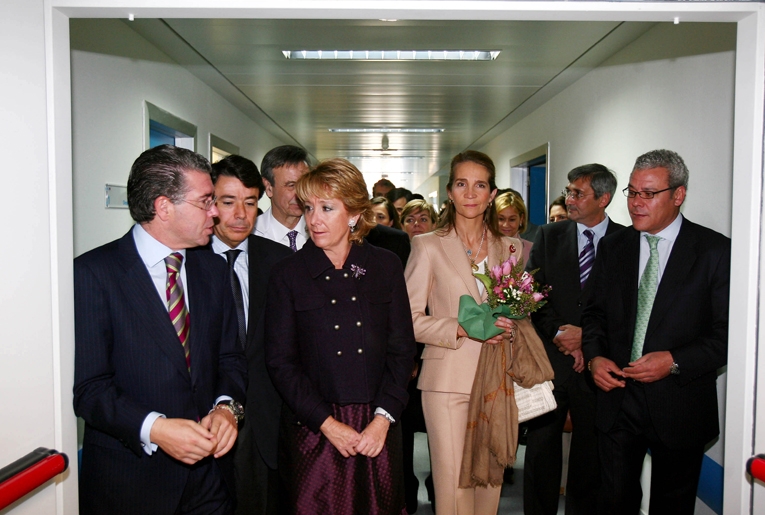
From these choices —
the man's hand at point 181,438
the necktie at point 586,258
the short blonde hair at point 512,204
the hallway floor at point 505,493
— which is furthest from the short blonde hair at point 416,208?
the man's hand at point 181,438

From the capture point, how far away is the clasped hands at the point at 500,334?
253 centimetres

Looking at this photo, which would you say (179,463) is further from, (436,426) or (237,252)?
(436,426)

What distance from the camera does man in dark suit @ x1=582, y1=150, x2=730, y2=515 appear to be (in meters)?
2.55

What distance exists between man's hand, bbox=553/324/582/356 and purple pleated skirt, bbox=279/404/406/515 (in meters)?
1.50

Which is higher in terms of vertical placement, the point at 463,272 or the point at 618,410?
the point at 463,272

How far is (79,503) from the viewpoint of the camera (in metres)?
1.91

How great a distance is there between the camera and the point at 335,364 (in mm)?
2182

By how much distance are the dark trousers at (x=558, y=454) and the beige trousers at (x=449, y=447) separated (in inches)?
35.8

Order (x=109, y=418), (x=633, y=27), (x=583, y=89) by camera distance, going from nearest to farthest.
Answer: (x=109, y=418) < (x=633, y=27) < (x=583, y=89)

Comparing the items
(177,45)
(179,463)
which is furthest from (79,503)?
(177,45)

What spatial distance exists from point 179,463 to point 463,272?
142cm

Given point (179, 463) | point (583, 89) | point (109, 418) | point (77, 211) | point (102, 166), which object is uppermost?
point (583, 89)

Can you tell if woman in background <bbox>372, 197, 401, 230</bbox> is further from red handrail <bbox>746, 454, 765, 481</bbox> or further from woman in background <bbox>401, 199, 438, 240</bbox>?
red handrail <bbox>746, 454, 765, 481</bbox>

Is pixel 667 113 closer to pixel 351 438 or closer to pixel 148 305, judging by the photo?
pixel 351 438
